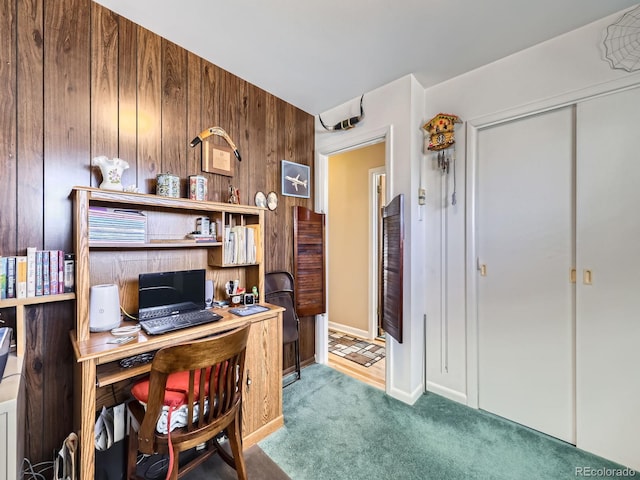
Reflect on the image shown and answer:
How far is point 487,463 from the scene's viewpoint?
154cm

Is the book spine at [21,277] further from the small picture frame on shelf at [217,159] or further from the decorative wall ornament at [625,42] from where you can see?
the decorative wall ornament at [625,42]

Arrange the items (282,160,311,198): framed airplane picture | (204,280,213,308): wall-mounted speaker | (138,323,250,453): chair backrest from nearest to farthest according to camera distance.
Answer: (138,323,250,453): chair backrest, (204,280,213,308): wall-mounted speaker, (282,160,311,198): framed airplane picture

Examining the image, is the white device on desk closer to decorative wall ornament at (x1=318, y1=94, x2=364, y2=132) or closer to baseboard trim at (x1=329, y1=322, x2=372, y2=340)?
decorative wall ornament at (x1=318, y1=94, x2=364, y2=132)

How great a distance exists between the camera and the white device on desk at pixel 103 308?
1.36 meters

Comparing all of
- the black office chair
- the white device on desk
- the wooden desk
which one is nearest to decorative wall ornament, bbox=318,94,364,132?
the black office chair

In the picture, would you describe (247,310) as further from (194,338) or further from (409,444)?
(409,444)

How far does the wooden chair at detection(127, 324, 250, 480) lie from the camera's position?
1.07 metres

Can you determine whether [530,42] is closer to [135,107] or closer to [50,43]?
[135,107]

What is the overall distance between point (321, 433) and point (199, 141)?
2.25 m

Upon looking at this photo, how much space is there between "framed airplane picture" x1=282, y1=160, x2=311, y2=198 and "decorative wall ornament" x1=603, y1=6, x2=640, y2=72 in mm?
→ 2264

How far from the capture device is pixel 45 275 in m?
1.26

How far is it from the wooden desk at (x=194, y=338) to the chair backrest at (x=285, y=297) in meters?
0.55

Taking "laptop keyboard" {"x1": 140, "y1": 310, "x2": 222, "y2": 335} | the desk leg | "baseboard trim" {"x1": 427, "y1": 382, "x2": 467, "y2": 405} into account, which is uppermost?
"laptop keyboard" {"x1": 140, "y1": 310, "x2": 222, "y2": 335}

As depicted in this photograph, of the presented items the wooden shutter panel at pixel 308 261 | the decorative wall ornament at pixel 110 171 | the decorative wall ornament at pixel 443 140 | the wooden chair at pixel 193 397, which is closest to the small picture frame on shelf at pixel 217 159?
the decorative wall ornament at pixel 110 171
